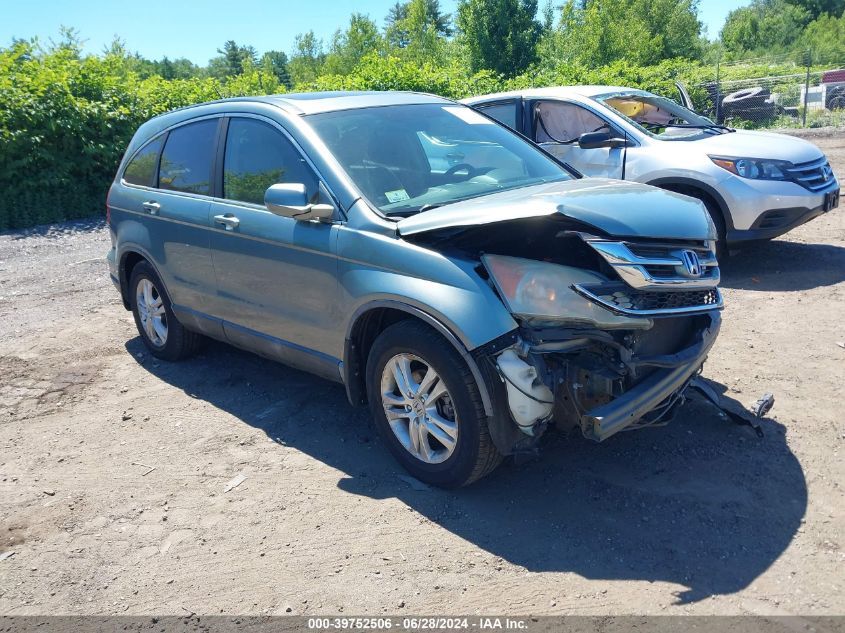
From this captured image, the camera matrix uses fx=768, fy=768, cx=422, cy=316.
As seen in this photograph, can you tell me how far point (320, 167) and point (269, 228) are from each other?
535 millimetres

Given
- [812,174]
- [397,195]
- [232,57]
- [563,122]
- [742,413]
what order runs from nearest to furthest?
Answer: [397,195]
[742,413]
[812,174]
[563,122]
[232,57]

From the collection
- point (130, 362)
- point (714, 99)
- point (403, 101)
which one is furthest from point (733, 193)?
point (714, 99)

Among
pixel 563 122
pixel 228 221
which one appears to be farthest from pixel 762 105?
pixel 228 221

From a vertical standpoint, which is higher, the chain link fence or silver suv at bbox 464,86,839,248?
silver suv at bbox 464,86,839,248

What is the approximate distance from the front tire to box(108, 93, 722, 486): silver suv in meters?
0.01

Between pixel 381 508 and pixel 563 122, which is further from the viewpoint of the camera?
pixel 563 122

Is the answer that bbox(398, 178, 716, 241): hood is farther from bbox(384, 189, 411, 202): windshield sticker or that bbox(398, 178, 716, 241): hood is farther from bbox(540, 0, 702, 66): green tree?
bbox(540, 0, 702, 66): green tree

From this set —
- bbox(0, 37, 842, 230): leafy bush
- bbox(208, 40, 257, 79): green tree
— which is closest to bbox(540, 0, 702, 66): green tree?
bbox(0, 37, 842, 230): leafy bush

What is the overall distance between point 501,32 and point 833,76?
43.2 feet

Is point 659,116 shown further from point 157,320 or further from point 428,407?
point 428,407

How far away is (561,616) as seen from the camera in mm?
3043

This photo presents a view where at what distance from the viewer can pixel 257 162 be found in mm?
4922

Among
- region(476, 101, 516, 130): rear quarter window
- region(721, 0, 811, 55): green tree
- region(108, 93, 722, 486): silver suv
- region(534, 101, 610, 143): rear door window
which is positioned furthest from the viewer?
region(721, 0, 811, 55): green tree

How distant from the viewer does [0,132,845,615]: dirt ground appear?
3.25m
